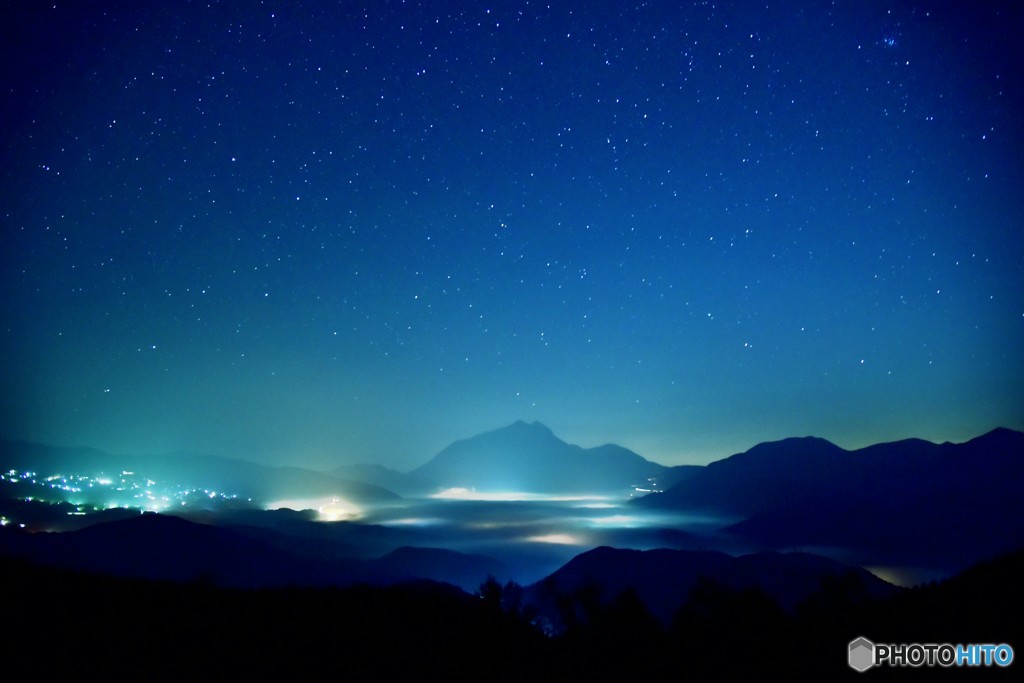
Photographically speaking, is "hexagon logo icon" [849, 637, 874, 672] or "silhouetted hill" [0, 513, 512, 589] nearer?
"hexagon logo icon" [849, 637, 874, 672]

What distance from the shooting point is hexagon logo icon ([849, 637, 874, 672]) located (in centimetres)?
1118

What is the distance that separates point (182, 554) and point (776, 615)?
4008 inches

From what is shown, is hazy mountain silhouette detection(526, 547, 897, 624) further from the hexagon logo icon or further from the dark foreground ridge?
the hexagon logo icon

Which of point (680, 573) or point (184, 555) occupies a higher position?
Answer: point (184, 555)

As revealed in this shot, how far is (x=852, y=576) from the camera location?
2472 centimetres

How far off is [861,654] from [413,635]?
35.4 ft

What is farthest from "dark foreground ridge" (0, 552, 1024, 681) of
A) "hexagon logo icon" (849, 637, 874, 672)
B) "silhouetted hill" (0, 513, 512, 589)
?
"silhouetted hill" (0, 513, 512, 589)

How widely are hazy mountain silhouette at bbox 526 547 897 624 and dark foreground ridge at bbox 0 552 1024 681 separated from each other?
71.4 meters

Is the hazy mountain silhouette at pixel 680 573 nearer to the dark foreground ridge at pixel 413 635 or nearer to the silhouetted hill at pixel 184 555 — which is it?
the silhouetted hill at pixel 184 555

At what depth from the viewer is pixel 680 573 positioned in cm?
9531

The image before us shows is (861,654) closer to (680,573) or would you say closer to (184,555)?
(680,573)

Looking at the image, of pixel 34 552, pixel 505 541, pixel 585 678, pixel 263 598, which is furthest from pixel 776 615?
pixel 505 541

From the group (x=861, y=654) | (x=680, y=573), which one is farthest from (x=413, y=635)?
(x=680, y=573)

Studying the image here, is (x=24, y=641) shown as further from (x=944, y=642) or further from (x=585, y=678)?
(x=944, y=642)
